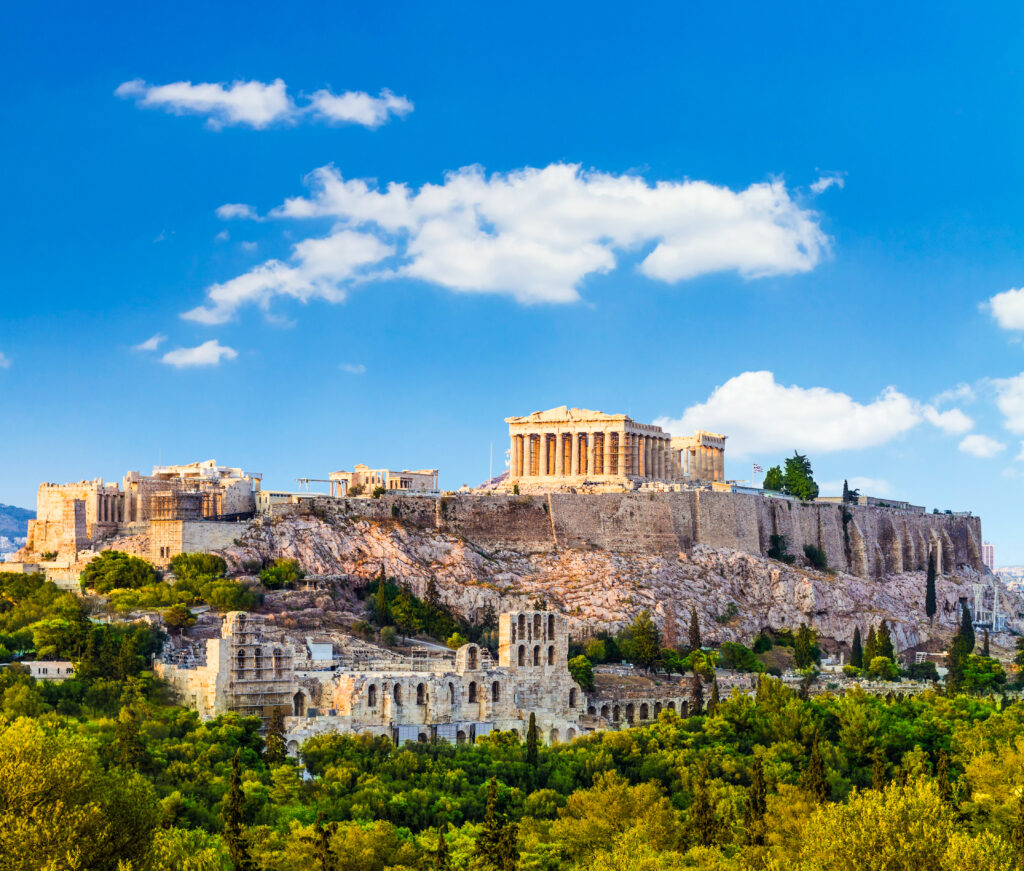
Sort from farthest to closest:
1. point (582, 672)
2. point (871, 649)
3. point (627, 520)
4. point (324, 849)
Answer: point (627, 520)
point (871, 649)
point (582, 672)
point (324, 849)

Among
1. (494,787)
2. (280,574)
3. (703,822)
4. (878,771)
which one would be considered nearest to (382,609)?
(280,574)

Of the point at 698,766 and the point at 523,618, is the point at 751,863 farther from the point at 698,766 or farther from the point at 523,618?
the point at 523,618

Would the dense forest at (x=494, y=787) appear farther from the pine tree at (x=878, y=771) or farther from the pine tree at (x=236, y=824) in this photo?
the pine tree at (x=878, y=771)

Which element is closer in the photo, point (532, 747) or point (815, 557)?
point (532, 747)

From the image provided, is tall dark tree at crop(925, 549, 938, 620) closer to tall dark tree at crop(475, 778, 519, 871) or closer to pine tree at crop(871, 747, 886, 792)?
pine tree at crop(871, 747, 886, 792)

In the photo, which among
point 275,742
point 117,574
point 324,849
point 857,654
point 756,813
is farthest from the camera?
point 857,654

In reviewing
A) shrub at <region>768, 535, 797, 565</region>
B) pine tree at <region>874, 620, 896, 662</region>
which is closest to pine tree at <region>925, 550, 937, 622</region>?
shrub at <region>768, 535, 797, 565</region>

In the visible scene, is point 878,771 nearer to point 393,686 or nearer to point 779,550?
point 393,686
